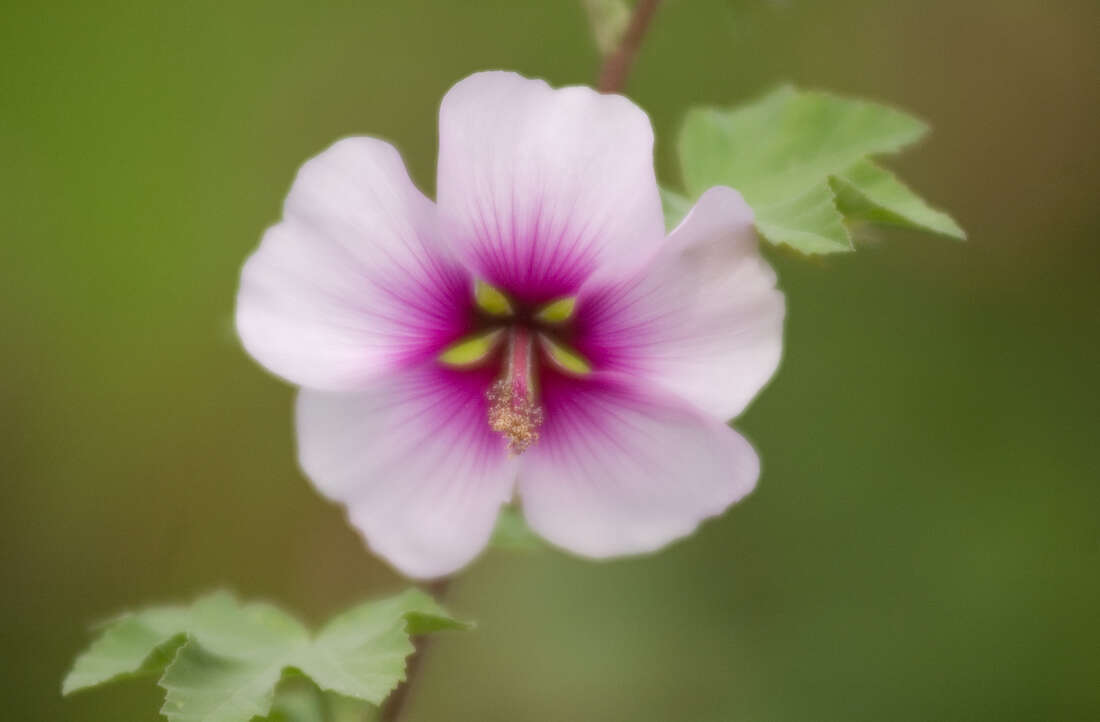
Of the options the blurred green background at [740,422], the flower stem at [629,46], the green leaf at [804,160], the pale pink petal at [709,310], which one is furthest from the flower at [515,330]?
the blurred green background at [740,422]

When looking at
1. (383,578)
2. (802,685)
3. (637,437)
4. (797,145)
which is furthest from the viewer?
(383,578)

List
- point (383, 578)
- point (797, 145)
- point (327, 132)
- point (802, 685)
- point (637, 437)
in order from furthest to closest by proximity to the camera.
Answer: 1. point (327, 132)
2. point (383, 578)
3. point (802, 685)
4. point (797, 145)
5. point (637, 437)

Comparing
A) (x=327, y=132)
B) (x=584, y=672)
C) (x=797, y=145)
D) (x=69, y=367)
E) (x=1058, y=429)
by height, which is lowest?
(x=584, y=672)

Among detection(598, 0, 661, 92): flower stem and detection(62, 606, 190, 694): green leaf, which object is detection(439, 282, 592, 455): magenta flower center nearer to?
detection(598, 0, 661, 92): flower stem

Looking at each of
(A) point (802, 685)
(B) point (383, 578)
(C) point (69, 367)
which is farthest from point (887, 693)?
(C) point (69, 367)

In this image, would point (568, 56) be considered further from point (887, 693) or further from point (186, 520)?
point (887, 693)

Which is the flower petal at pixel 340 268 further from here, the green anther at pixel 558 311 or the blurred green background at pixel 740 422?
the blurred green background at pixel 740 422
